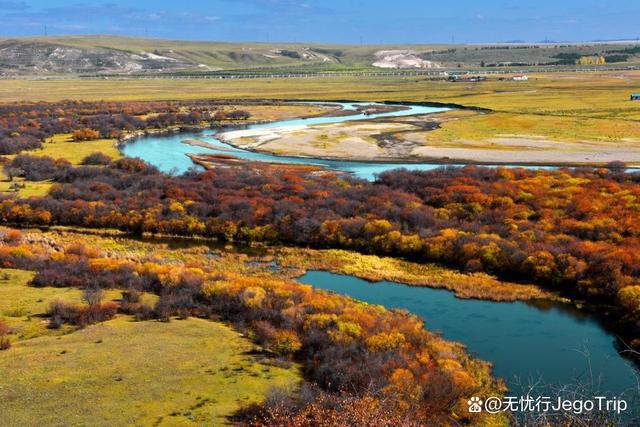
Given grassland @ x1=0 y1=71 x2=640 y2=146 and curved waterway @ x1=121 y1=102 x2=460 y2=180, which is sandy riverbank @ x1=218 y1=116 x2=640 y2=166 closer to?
curved waterway @ x1=121 y1=102 x2=460 y2=180

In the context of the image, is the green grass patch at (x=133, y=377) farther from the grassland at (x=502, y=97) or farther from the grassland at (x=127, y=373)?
the grassland at (x=502, y=97)

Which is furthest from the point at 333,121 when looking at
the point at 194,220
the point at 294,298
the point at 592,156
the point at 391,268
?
the point at 294,298

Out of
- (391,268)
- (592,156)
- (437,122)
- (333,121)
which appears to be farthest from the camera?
(333,121)

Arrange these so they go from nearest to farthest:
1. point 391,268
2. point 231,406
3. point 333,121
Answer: point 231,406 < point 391,268 < point 333,121

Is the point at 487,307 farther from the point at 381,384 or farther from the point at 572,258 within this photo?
the point at 381,384

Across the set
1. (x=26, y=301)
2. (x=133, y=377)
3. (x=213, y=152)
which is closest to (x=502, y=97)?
(x=213, y=152)

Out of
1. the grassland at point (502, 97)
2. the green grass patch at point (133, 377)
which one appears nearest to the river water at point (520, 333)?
the green grass patch at point (133, 377)

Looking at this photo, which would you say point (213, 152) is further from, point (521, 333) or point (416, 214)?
point (521, 333)
